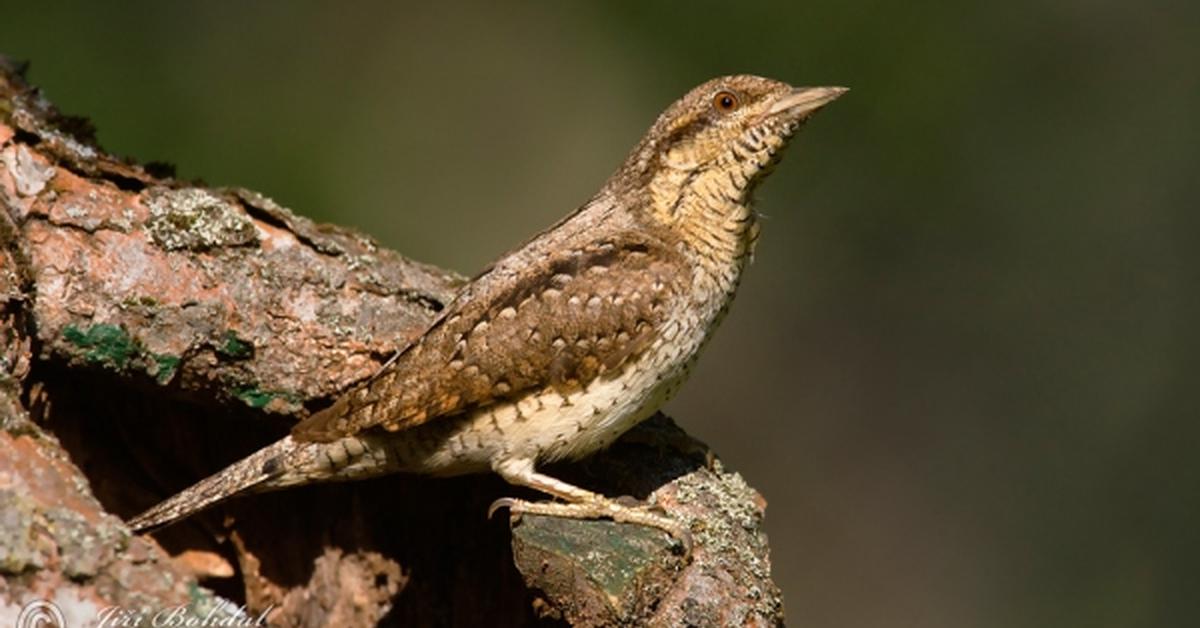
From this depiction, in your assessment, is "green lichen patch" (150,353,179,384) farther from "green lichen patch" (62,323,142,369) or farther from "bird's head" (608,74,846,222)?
"bird's head" (608,74,846,222)

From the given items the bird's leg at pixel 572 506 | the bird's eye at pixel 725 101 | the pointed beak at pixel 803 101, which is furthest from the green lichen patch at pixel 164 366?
the pointed beak at pixel 803 101

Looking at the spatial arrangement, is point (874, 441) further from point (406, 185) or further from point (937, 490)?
point (406, 185)

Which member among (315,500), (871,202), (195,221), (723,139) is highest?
(871,202)

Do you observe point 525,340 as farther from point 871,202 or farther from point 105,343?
point 871,202

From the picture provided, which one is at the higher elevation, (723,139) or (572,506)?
(723,139)

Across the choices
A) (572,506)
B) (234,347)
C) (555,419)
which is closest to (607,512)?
(572,506)

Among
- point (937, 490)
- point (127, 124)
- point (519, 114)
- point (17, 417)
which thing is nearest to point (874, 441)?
point (937, 490)

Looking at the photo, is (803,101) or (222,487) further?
(803,101)
